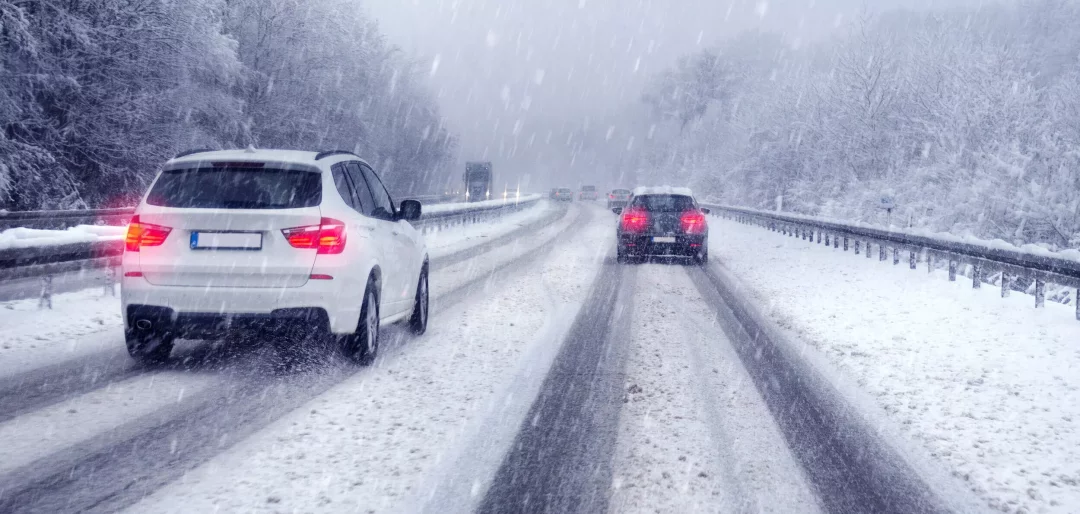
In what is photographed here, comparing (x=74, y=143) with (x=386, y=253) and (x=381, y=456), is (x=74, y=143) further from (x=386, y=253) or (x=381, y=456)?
(x=381, y=456)

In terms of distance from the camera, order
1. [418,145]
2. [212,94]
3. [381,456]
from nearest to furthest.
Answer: [381,456] → [212,94] → [418,145]

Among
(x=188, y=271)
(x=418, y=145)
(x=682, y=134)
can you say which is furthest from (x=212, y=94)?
(x=682, y=134)

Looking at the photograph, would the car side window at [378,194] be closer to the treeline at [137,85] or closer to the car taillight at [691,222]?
the car taillight at [691,222]

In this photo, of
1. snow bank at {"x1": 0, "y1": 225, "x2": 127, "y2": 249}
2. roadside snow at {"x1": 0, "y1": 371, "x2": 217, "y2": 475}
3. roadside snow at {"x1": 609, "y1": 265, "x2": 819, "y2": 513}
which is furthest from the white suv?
roadside snow at {"x1": 609, "y1": 265, "x2": 819, "y2": 513}

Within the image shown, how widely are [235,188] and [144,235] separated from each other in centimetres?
72

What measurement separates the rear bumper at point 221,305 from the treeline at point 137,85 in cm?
1392

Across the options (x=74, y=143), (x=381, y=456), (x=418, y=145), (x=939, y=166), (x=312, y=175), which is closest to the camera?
(x=381, y=456)

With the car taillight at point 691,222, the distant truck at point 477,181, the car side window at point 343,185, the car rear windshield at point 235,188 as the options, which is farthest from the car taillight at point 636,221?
the distant truck at point 477,181

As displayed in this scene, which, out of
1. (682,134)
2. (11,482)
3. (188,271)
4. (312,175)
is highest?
(682,134)

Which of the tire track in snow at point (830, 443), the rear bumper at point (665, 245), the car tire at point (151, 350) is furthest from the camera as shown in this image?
the rear bumper at point (665, 245)

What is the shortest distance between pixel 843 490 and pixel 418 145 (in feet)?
226

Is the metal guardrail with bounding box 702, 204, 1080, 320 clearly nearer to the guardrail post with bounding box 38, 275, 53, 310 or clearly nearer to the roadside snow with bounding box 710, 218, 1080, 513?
the roadside snow with bounding box 710, 218, 1080, 513

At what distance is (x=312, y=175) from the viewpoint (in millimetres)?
5980

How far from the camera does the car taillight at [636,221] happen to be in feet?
51.7
